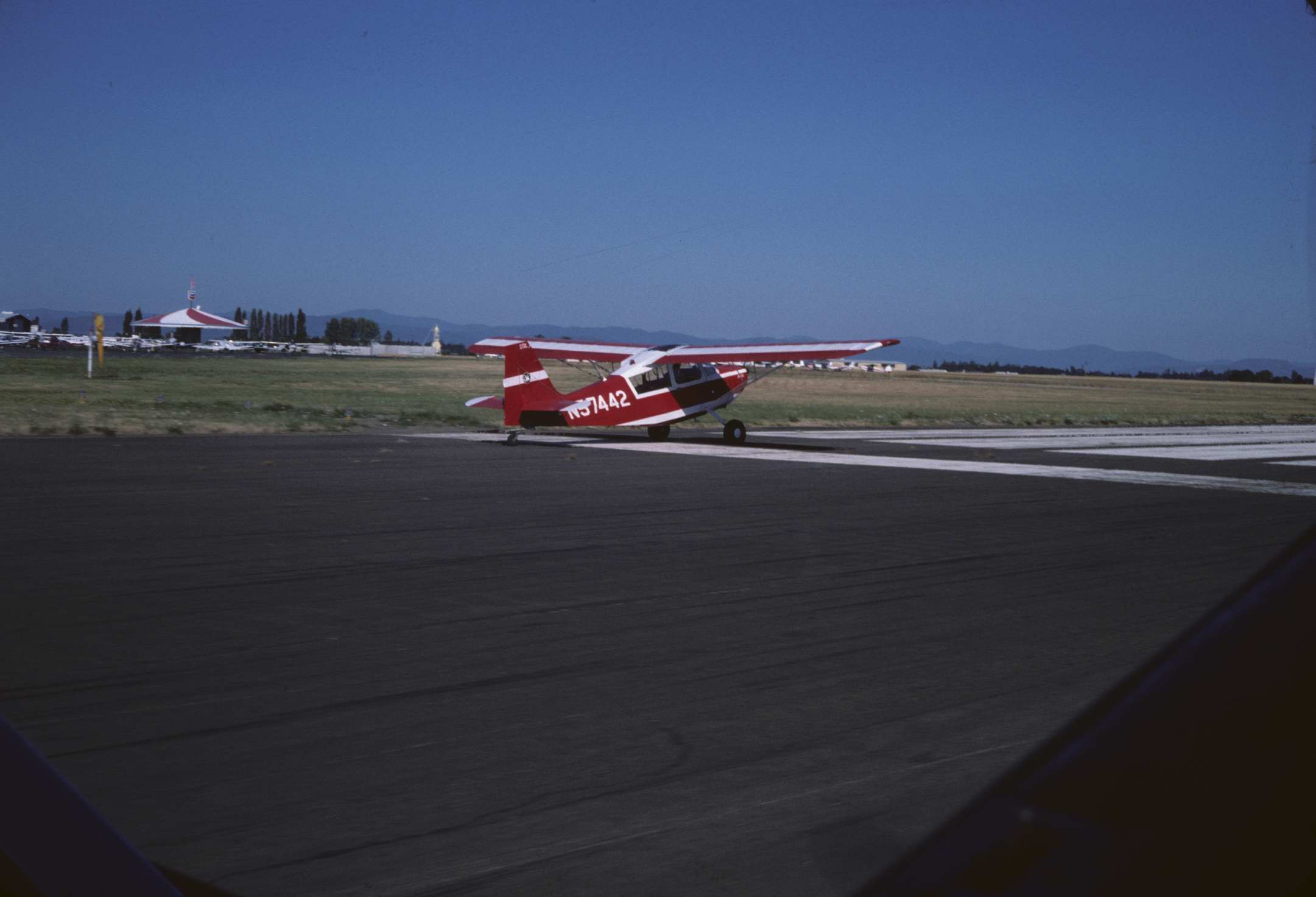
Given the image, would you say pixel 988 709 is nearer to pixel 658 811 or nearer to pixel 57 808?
pixel 658 811

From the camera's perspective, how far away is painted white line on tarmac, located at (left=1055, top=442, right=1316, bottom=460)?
26.8 meters

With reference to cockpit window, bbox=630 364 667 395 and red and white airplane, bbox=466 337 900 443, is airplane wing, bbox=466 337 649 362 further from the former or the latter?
cockpit window, bbox=630 364 667 395

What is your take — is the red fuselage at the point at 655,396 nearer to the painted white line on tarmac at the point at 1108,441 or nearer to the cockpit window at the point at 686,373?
the cockpit window at the point at 686,373

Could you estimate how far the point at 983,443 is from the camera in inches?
1174

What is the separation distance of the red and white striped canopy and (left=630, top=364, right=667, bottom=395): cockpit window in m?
84.4

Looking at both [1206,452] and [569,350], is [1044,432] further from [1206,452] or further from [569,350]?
[569,350]

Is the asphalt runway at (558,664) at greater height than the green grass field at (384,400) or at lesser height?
lesser

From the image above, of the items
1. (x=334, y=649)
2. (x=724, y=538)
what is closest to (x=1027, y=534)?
(x=724, y=538)

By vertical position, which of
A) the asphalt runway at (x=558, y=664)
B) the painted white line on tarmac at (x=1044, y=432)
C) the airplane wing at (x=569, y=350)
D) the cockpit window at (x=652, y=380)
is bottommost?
the asphalt runway at (x=558, y=664)

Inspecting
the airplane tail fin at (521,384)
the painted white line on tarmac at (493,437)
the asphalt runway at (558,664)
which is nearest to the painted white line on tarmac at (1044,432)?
the painted white line on tarmac at (493,437)

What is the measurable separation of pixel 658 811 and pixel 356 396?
→ 4509cm

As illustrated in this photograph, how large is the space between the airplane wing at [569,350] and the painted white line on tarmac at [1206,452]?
11348 millimetres

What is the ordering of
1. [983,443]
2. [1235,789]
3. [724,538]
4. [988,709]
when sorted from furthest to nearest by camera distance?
[983,443]
[724,538]
[988,709]
[1235,789]

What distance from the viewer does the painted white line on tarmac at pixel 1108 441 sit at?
2928 cm
